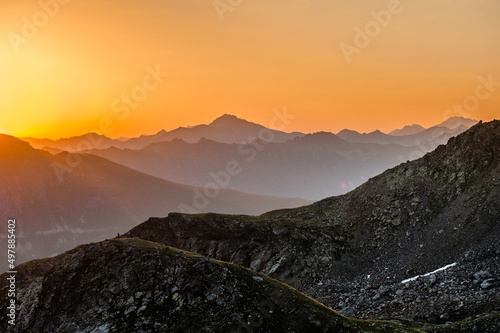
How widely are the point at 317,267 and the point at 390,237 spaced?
644 inches

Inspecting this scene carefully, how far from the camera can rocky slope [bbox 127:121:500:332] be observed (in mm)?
56906

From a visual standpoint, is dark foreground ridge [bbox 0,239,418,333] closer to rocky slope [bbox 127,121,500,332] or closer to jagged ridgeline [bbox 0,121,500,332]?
jagged ridgeline [bbox 0,121,500,332]

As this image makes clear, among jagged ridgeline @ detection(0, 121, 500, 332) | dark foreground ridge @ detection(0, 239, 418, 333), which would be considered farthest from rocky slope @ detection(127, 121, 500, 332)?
dark foreground ridge @ detection(0, 239, 418, 333)

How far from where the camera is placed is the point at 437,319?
152 feet

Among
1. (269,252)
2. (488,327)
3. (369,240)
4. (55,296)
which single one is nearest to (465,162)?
(369,240)

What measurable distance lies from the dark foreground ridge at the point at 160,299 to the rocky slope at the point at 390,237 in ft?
63.1

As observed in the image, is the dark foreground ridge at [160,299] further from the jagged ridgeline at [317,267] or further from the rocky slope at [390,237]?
the rocky slope at [390,237]

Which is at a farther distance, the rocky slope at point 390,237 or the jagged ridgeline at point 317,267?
the rocky slope at point 390,237

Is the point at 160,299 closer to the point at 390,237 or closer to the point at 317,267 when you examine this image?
the point at 317,267

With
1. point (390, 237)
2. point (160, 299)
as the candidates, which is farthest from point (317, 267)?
point (160, 299)

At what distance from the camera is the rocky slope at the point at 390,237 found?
187 feet

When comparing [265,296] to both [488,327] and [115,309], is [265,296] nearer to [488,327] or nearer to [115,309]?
[115,309]

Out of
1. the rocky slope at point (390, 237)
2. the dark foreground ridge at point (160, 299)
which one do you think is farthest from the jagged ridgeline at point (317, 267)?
the rocky slope at point (390, 237)

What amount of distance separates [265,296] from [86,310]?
749 inches
